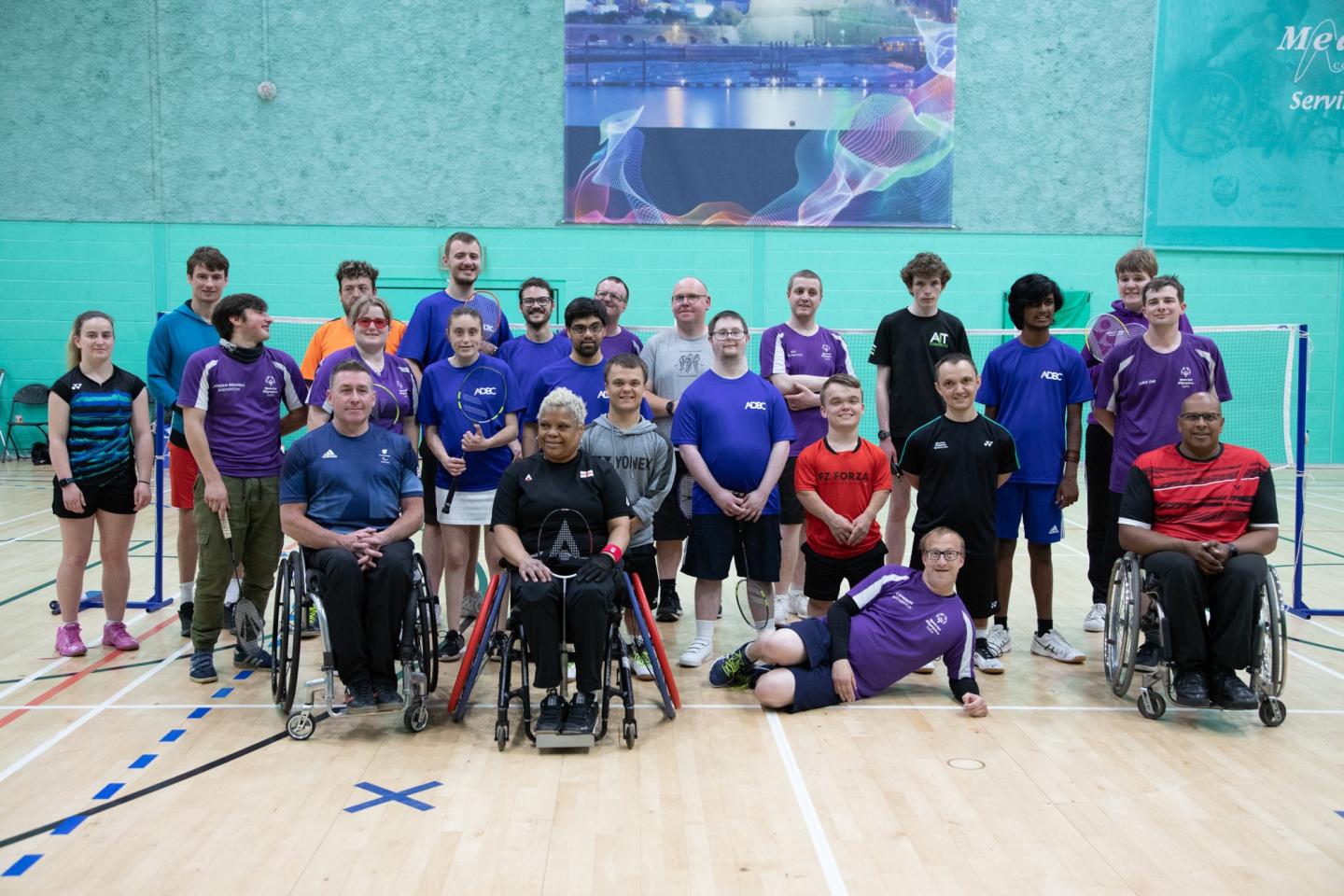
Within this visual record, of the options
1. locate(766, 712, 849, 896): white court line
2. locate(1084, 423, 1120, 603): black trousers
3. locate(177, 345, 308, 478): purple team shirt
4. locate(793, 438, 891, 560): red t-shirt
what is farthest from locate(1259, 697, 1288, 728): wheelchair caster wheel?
locate(177, 345, 308, 478): purple team shirt

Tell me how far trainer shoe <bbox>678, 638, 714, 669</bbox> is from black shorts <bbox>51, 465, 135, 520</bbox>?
2.42 metres

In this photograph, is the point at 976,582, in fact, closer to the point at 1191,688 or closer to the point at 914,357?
the point at 1191,688

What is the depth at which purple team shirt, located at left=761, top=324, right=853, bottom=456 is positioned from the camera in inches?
210

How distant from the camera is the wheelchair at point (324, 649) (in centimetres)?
377

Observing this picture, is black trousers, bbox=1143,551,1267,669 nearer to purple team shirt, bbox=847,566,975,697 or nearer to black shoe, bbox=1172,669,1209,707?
black shoe, bbox=1172,669,1209,707

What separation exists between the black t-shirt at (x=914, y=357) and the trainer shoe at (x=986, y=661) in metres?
1.01

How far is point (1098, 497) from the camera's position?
17.2 feet

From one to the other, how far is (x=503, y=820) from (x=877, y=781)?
1171mm

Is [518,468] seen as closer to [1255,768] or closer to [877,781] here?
[877,781]

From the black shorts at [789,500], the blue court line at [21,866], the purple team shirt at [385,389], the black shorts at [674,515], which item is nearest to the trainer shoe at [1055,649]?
the black shorts at [789,500]

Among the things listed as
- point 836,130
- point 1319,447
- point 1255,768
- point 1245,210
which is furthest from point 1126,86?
point 1255,768

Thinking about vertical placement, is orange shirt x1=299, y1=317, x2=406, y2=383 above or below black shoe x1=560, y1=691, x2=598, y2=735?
above

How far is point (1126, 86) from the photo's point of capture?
1168cm

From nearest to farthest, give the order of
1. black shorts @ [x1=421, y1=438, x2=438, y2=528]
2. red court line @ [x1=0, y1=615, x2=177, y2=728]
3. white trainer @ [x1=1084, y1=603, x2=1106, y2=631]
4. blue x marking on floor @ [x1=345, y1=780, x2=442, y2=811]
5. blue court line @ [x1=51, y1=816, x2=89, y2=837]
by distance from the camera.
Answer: blue court line @ [x1=51, y1=816, x2=89, y2=837] → blue x marking on floor @ [x1=345, y1=780, x2=442, y2=811] → red court line @ [x1=0, y1=615, x2=177, y2=728] → black shorts @ [x1=421, y1=438, x2=438, y2=528] → white trainer @ [x1=1084, y1=603, x2=1106, y2=631]
